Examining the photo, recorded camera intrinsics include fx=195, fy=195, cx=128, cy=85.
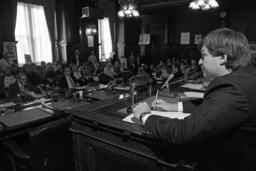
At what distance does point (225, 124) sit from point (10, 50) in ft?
20.1

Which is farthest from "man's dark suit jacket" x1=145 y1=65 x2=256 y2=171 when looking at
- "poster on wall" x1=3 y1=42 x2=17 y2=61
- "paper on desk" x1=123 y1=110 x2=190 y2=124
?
"poster on wall" x1=3 y1=42 x2=17 y2=61

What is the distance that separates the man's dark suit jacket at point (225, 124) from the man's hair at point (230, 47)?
0.13ft

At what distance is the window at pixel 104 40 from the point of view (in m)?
8.30

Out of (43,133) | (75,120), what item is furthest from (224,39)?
(43,133)

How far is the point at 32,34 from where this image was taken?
20.3ft

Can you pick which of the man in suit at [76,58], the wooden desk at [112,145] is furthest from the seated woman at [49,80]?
the wooden desk at [112,145]

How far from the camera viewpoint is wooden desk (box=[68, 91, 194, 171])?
2.89ft

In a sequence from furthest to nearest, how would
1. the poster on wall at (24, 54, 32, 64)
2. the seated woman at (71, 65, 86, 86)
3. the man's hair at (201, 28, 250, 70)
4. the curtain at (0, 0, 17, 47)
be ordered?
the poster on wall at (24, 54, 32, 64) → the curtain at (0, 0, 17, 47) → the seated woman at (71, 65, 86, 86) → the man's hair at (201, 28, 250, 70)

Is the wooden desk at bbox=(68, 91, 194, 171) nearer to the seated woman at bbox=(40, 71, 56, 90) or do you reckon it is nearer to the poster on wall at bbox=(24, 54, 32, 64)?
the seated woman at bbox=(40, 71, 56, 90)

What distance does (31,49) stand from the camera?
244 inches

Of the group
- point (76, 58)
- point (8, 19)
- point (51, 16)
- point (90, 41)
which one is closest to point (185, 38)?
point (90, 41)

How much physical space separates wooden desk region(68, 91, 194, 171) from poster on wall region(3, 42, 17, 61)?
17.2 ft

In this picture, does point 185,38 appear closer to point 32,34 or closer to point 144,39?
point 144,39

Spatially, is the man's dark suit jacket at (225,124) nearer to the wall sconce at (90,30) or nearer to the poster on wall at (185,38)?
the wall sconce at (90,30)
